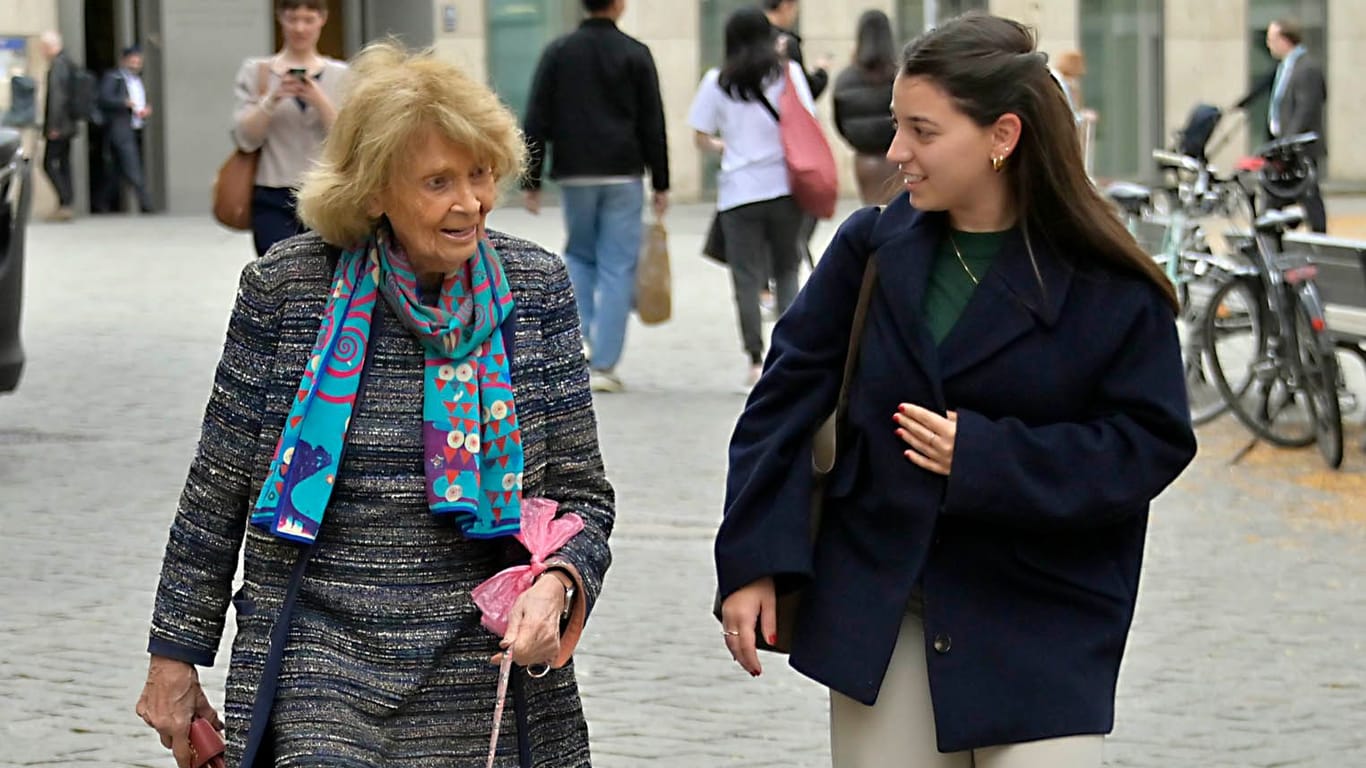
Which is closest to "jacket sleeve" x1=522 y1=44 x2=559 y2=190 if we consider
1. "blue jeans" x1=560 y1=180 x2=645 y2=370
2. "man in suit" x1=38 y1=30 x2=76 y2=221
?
"blue jeans" x1=560 y1=180 x2=645 y2=370

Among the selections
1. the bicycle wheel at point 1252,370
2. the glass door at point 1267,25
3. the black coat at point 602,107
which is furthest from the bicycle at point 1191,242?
the glass door at point 1267,25

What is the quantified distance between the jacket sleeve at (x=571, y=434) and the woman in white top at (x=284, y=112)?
5763 mm

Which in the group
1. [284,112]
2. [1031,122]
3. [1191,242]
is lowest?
[1191,242]

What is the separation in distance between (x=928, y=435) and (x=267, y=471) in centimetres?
95

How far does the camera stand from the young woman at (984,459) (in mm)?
3297

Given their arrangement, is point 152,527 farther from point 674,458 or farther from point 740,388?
point 740,388

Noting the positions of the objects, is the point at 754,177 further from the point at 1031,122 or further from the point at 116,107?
the point at 116,107

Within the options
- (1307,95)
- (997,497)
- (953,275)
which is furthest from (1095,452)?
(1307,95)

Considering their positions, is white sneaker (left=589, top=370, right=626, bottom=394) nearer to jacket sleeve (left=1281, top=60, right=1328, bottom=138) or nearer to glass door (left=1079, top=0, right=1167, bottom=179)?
jacket sleeve (left=1281, top=60, right=1328, bottom=138)

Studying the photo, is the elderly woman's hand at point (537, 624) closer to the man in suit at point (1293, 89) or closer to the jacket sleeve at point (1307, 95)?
the man in suit at point (1293, 89)

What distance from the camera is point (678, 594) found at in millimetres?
7559

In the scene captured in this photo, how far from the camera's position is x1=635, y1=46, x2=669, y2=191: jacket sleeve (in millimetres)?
12375

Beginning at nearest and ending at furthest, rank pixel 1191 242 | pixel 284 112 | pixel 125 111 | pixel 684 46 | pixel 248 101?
pixel 284 112, pixel 248 101, pixel 1191 242, pixel 125 111, pixel 684 46

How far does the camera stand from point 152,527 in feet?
28.1
